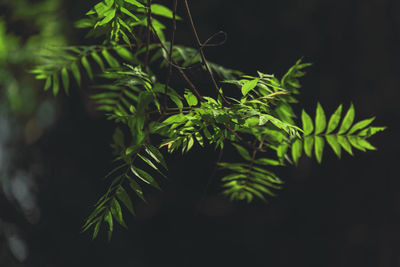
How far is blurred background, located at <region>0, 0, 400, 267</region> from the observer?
2.10 metres

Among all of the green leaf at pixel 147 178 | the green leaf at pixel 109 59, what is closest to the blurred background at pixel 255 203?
the green leaf at pixel 109 59

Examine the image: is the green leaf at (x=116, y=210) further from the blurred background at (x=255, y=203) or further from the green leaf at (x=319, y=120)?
the blurred background at (x=255, y=203)

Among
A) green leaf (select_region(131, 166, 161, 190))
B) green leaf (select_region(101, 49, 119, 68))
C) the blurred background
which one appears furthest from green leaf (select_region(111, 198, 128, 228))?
the blurred background

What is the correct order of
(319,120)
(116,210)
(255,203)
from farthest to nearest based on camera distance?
(255,203), (319,120), (116,210)

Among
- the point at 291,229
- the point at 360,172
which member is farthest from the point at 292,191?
the point at 360,172

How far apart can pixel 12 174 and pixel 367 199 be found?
80.9 inches

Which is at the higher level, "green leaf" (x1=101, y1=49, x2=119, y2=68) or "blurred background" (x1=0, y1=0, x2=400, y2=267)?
"green leaf" (x1=101, y1=49, x2=119, y2=68)

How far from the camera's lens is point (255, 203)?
7.19ft

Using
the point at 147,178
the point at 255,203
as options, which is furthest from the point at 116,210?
the point at 255,203

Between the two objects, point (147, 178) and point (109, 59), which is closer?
Result: point (147, 178)

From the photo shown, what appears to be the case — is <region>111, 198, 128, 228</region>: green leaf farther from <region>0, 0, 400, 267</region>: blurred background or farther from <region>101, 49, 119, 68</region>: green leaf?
<region>0, 0, 400, 267</region>: blurred background

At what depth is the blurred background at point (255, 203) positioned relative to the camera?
2096 millimetres

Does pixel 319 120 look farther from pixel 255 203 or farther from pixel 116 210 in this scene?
pixel 255 203

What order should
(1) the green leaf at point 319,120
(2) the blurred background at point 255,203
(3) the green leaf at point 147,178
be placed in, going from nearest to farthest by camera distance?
1. (3) the green leaf at point 147,178
2. (1) the green leaf at point 319,120
3. (2) the blurred background at point 255,203
